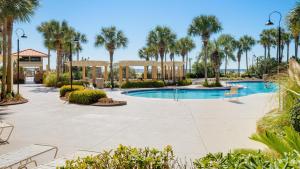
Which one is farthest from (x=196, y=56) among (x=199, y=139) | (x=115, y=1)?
(x=199, y=139)

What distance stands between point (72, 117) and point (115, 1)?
43.5 feet

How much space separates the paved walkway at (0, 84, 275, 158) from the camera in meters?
6.75

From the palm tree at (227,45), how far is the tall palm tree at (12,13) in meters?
42.5

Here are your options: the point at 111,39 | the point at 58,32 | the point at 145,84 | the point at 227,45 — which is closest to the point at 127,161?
the point at 145,84

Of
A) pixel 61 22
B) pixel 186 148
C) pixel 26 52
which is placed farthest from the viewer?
pixel 26 52

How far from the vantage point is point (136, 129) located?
8516 millimetres

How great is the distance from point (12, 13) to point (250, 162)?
49.2 ft

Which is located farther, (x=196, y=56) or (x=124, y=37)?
(x=196, y=56)

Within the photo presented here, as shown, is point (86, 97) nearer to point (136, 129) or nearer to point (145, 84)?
point (136, 129)

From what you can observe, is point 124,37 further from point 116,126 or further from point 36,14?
point 116,126

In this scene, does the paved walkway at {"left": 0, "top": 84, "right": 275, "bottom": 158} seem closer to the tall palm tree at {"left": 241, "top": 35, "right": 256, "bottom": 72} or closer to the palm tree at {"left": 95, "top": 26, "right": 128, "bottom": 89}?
the palm tree at {"left": 95, "top": 26, "right": 128, "bottom": 89}

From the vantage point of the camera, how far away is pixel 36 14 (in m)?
16.0

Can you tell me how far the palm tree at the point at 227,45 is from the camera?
53278 millimetres

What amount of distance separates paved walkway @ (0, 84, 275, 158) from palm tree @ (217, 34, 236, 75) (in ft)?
143
